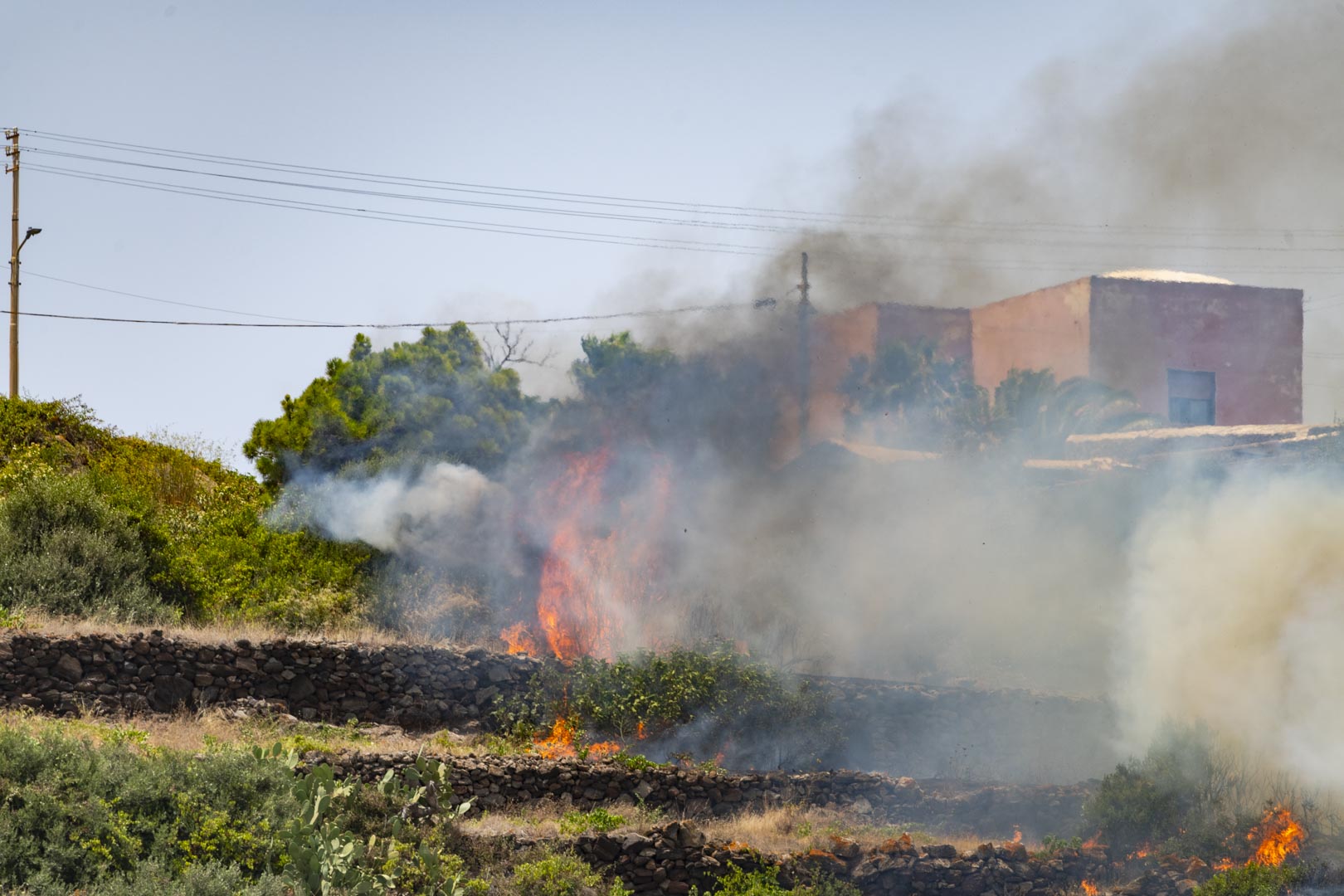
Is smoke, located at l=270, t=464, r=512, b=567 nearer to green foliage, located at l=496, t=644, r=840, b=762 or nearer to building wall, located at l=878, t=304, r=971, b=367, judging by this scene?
green foliage, located at l=496, t=644, r=840, b=762

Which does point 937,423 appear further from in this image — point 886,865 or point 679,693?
point 886,865

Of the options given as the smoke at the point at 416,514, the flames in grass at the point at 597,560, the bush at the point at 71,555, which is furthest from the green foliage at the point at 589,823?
the smoke at the point at 416,514

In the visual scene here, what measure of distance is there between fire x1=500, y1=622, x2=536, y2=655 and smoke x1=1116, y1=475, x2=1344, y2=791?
36.8ft

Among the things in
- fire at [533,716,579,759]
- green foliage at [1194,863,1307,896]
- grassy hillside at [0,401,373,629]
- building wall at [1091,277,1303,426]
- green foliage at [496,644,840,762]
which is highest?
building wall at [1091,277,1303,426]

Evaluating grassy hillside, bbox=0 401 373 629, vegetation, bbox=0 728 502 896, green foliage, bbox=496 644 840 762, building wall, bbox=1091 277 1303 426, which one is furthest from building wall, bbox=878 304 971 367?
vegetation, bbox=0 728 502 896

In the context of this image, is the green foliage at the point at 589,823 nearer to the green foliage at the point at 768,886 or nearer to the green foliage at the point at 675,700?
the green foliage at the point at 768,886

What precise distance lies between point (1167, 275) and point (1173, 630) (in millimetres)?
19702

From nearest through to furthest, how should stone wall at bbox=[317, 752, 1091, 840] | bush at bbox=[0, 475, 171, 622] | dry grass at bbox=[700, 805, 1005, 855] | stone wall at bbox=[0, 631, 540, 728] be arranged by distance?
1. dry grass at bbox=[700, 805, 1005, 855]
2. stone wall at bbox=[317, 752, 1091, 840]
3. stone wall at bbox=[0, 631, 540, 728]
4. bush at bbox=[0, 475, 171, 622]

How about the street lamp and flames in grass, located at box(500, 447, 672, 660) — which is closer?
flames in grass, located at box(500, 447, 672, 660)

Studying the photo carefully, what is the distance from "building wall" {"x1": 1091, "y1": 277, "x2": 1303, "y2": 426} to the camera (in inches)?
1453

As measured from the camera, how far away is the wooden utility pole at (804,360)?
121 ft

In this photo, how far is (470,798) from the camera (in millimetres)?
17719

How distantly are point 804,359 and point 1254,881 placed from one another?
23.8 m

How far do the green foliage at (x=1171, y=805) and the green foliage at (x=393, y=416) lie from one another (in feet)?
53.1
